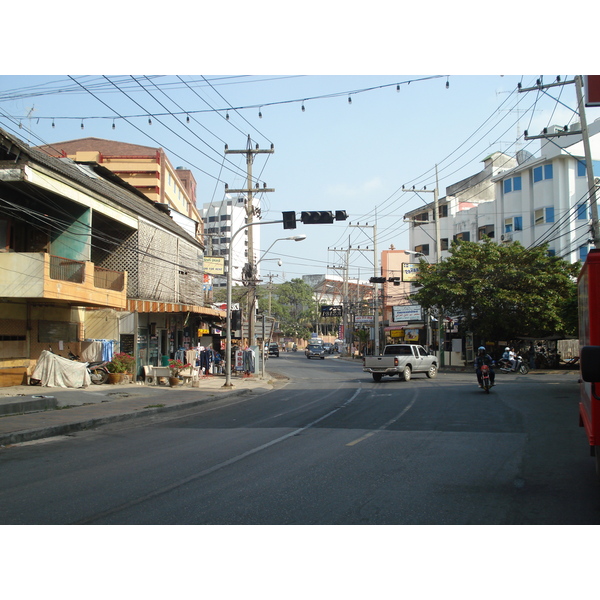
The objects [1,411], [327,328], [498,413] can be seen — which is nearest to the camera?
[1,411]

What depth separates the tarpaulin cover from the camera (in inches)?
872

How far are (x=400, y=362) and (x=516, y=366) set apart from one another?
9.96 m

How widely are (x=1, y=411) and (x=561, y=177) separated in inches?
1642

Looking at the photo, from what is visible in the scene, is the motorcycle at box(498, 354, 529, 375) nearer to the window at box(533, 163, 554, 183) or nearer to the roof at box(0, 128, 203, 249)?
the window at box(533, 163, 554, 183)

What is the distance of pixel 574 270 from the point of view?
128ft

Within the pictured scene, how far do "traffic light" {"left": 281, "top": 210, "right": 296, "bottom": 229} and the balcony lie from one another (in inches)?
302

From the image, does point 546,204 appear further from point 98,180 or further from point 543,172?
point 98,180

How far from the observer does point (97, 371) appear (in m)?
25.2

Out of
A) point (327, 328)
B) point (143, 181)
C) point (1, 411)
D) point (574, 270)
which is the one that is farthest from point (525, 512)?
point (327, 328)

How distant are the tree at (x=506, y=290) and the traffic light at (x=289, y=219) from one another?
2016cm

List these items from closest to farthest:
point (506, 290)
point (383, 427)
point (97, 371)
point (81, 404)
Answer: point (383, 427) < point (81, 404) < point (97, 371) < point (506, 290)

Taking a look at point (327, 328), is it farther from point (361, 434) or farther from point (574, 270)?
point (361, 434)

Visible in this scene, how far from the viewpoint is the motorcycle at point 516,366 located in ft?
119

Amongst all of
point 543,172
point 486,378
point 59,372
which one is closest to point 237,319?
point 59,372
